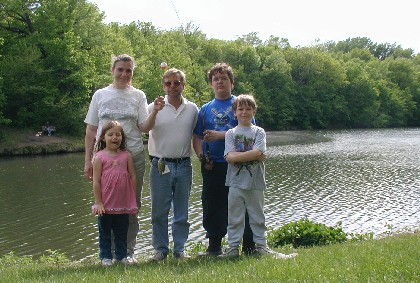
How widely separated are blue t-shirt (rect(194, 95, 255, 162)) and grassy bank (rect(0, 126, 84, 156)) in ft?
103

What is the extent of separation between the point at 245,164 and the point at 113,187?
1640 millimetres

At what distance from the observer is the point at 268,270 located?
5090 mm

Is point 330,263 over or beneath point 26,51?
beneath

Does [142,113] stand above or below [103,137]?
above

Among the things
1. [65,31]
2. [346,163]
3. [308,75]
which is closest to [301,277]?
[346,163]

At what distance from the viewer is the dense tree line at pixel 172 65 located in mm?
39875

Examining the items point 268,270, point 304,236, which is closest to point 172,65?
point 304,236

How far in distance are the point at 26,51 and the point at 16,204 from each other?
24266 millimetres

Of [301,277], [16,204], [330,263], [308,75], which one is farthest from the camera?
[308,75]

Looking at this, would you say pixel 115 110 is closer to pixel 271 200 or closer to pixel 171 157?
pixel 171 157

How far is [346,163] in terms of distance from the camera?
30.6 meters

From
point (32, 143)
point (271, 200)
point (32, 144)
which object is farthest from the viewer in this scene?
point (32, 143)

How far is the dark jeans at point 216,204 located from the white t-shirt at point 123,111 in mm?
975

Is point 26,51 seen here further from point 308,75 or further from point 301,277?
point 308,75
